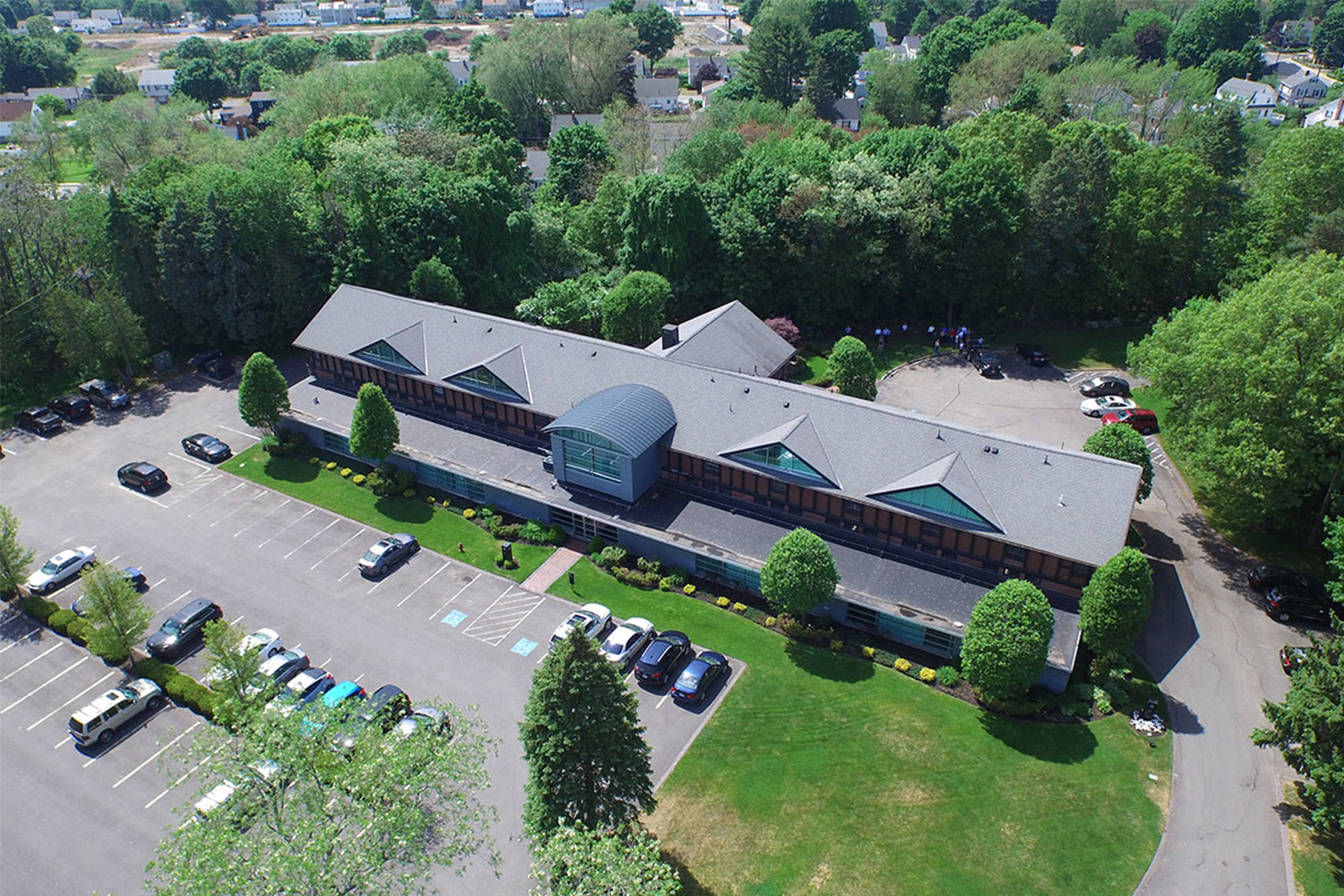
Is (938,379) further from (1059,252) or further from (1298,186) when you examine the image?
(1298,186)

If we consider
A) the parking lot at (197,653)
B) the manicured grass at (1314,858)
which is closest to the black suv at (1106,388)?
the manicured grass at (1314,858)

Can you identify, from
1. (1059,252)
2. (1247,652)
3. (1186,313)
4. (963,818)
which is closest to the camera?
(963,818)

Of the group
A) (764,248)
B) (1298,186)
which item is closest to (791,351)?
(764,248)

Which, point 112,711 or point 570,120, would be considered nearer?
point 112,711

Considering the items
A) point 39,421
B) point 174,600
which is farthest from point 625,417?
point 39,421

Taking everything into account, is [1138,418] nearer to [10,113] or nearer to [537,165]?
[537,165]

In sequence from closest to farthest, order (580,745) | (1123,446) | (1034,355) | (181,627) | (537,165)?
(580,745) < (181,627) < (1123,446) < (1034,355) < (537,165)

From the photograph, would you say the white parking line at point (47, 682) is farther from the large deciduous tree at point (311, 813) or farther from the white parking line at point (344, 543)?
the large deciduous tree at point (311, 813)
